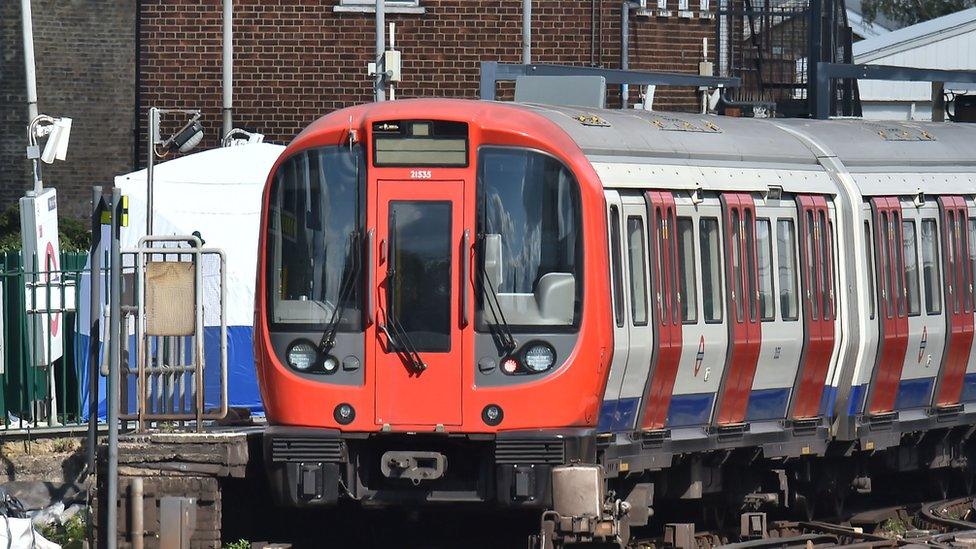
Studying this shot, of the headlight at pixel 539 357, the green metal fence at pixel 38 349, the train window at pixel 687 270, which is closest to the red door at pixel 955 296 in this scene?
the train window at pixel 687 270

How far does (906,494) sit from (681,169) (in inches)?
234

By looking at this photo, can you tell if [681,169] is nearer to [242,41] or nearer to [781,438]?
[781,438]

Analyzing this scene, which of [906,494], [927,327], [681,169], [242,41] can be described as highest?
[242,41]

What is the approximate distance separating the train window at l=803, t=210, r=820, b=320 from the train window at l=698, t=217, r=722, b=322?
117 centimetres

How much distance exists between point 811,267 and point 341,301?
4.21 meters

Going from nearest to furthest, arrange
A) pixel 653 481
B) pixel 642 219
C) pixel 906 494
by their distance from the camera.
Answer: pixel 642 219 < pixel 653 481 < pixel 906 494

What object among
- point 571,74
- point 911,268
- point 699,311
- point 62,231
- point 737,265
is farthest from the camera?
point 62,231

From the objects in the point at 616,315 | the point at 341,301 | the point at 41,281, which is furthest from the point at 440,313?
the point at 41,281

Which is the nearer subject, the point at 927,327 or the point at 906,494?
the point at 927,327

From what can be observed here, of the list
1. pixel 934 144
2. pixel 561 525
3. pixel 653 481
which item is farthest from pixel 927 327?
pixel 561 525

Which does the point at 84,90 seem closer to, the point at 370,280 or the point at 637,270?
the point at 637,270

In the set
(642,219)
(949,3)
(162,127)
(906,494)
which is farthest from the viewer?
(949,3)

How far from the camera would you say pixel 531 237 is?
1243 cm

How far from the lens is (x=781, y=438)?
15.2 metres
